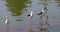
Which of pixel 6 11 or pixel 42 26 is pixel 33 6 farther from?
pixel 42 26

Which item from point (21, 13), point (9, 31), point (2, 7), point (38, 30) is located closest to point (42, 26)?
point (38, 30)

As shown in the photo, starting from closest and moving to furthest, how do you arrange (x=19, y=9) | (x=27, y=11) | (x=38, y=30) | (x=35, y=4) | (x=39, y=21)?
(x=38, y=30), (x=39, y=21), (x=27, y=11), (x=19, y=9), (x=35, y=4)

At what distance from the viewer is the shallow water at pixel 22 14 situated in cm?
802

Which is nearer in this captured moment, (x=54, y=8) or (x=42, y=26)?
(x=42, y=26)

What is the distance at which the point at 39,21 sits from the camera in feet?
27.7

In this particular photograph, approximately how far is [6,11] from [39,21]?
2.41 meters

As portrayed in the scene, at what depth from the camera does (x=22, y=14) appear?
9453 mm

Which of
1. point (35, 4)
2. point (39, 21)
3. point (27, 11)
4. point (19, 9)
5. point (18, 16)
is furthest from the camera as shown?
point (35, 4)

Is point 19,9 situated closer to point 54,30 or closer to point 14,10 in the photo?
point 14,10

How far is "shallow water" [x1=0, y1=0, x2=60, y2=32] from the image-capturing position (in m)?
8.02

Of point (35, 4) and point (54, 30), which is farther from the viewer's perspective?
point (35, 4)

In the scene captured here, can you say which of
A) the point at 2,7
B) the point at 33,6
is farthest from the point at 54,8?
the point at 2,7

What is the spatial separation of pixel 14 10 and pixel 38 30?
3.11 m

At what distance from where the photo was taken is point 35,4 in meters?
11.6
